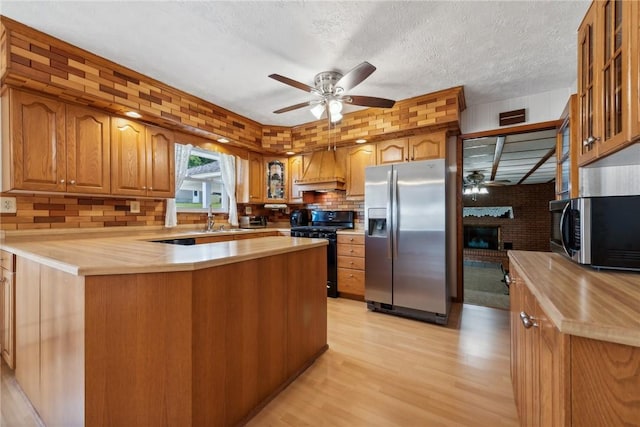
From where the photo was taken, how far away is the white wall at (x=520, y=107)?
9.43 ft

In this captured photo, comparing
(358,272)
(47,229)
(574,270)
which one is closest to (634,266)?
(574,270)

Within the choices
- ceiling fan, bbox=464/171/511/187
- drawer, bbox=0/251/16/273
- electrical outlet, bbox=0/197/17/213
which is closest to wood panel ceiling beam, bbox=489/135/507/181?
ceiling fan, bbox=464/171/511/187

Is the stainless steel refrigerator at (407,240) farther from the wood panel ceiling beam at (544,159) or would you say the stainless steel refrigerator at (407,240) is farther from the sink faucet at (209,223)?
the wood panel ceiling beam at (544,159)

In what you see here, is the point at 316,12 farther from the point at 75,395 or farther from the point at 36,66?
the point at 75,395

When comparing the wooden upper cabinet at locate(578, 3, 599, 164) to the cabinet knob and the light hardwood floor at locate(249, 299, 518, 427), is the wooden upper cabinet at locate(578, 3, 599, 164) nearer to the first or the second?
the cabinet knob

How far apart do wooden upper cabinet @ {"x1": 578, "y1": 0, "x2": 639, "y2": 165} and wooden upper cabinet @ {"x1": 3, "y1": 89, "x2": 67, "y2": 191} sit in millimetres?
3576

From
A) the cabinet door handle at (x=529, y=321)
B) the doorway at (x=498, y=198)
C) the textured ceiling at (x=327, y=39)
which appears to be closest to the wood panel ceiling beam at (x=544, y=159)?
the doorway at (x=498, y=198)

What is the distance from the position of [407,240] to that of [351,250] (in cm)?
82

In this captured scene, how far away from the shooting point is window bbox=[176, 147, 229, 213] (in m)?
3.73

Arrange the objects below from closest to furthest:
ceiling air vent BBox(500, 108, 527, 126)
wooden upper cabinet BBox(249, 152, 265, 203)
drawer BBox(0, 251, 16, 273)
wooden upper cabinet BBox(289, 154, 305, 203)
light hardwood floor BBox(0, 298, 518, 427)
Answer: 1. light hardwood floor BBox(0, 298, 518, 427)
2. drawer BBox(0, 251, 16, 273)
3. ceiling air vent BBox(500, 108, 527, 126)
4. wooden upper cabinet BBox(249, 152, 265, 203)
5. wooden upper cabinet BBox(289, 154, 305, 203)

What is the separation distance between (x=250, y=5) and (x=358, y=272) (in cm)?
298

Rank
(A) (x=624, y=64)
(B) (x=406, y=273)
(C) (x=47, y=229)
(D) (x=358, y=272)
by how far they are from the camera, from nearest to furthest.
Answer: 1. (A) (x=624, y=64)
2. (C) (x=47, y=229)
3. (B) (x=406, y=273)
4. (D) (x=358, y=272)

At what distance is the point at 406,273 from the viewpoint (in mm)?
3035

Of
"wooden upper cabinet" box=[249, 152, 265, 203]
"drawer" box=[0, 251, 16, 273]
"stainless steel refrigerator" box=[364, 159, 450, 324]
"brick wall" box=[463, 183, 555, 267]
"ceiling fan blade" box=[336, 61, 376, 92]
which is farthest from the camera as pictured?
"brick wall" box=[463, 183, 555, 267]
